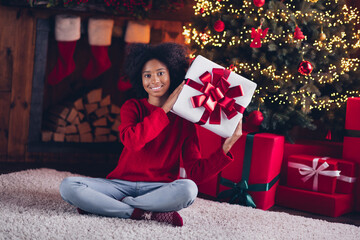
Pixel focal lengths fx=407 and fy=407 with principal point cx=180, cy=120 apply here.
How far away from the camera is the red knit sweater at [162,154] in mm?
2096

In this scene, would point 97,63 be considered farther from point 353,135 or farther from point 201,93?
point 353,135

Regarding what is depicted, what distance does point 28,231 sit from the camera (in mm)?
1773

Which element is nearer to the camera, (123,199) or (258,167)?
(123,199)

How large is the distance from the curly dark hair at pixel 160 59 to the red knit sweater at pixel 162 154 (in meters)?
0.18

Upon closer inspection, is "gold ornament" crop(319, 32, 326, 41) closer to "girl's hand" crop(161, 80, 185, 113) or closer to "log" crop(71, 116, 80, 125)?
"girl's hand" crop(161, 80, 185, 113)

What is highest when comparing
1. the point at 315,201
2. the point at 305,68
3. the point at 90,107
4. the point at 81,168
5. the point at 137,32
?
the point at 137,32

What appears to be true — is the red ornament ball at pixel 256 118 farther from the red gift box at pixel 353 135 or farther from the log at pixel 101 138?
the log at pixel 101 138

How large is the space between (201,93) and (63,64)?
1910 mm

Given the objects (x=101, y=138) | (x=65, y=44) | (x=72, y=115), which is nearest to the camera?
(x=65, y=44)

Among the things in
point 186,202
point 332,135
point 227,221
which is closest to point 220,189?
point 227,221

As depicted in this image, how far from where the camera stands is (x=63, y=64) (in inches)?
140

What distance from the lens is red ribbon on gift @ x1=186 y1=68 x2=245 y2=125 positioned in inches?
80.7

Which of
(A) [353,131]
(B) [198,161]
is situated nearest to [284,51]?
(A) [353,131]

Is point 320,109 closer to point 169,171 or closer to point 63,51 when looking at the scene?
point 169,171
